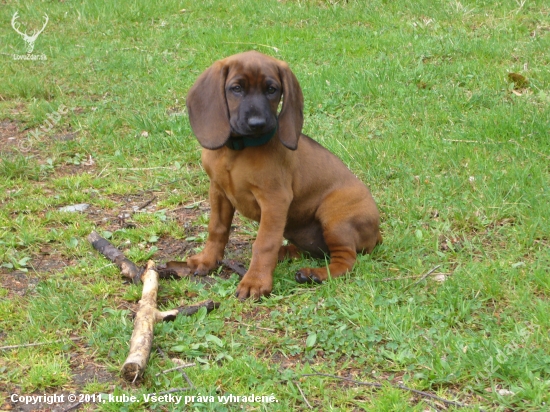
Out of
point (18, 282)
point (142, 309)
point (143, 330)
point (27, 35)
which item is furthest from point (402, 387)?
point (27, 35)

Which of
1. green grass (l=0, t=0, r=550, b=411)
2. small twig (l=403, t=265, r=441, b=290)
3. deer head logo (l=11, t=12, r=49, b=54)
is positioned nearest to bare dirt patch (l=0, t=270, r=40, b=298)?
green grass (l=0, t=0, r=550, b=411)

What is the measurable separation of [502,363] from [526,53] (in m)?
5.59

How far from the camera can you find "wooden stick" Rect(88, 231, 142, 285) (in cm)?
456

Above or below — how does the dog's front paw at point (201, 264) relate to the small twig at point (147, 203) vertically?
above

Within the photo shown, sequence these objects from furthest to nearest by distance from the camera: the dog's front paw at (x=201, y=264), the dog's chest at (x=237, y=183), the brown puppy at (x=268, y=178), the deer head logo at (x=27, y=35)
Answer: the deer head logo at (x=27, y=35), the dog's front paw at (x=201, y=264), the dog's chest at (x=237, y=183), the brown puppy at (x=268, y=178)

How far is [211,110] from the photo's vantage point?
429cm

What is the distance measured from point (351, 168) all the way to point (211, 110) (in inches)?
83.7

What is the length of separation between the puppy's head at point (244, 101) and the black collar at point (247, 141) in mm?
48

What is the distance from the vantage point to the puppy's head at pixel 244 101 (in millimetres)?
4121

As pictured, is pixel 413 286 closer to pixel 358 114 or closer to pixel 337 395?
pixel 337 395

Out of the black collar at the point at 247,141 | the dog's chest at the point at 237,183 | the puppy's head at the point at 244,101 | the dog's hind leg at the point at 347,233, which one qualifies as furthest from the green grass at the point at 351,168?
the puppy's head at the point at 244,101

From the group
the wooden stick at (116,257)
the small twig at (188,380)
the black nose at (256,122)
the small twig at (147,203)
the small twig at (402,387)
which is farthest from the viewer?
the small twig at (147,203)

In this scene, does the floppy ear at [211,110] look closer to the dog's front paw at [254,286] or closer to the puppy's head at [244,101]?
the puppy's head at [244,101]

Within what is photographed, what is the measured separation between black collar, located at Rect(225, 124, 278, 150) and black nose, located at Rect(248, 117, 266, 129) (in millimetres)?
225
